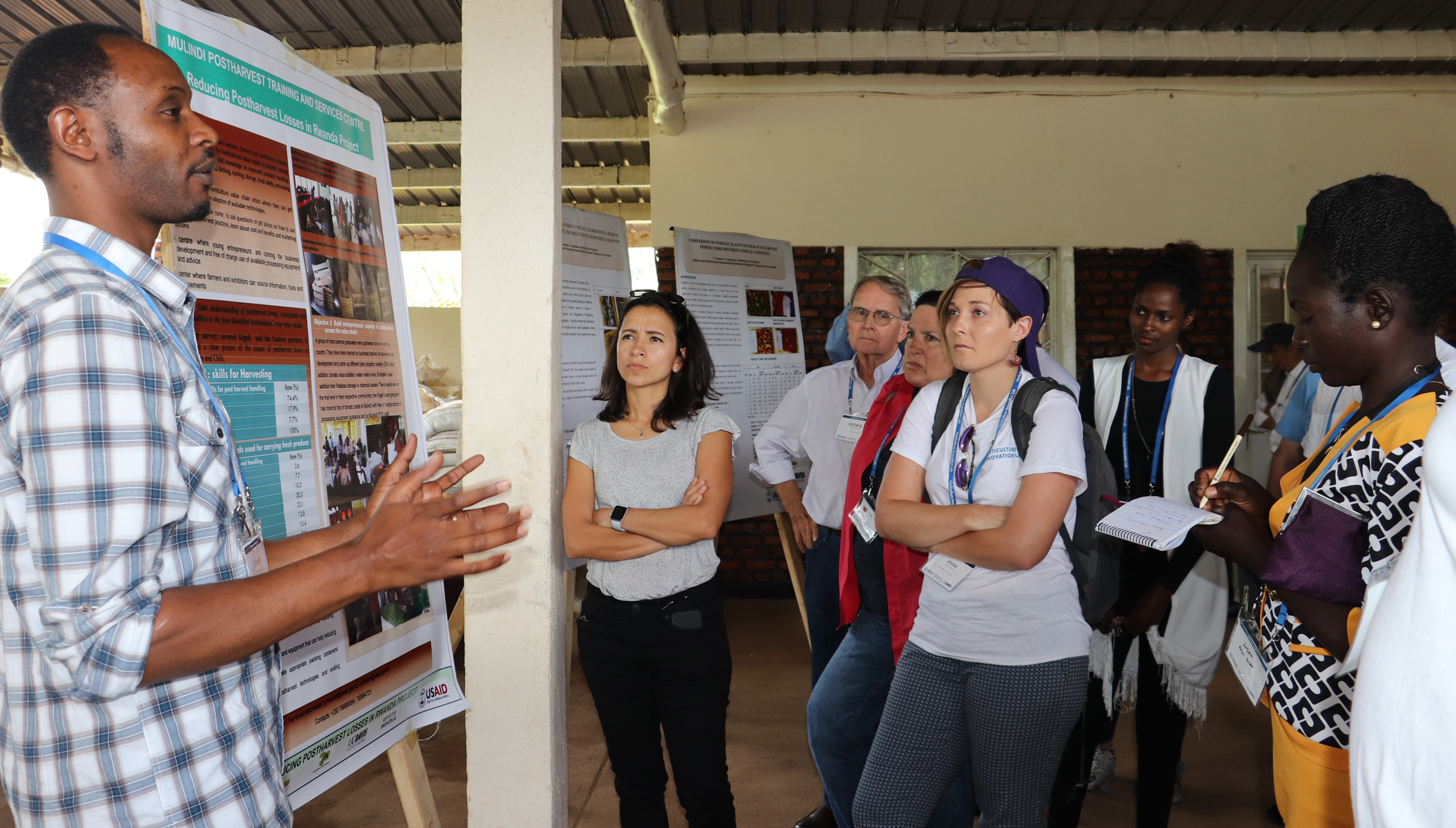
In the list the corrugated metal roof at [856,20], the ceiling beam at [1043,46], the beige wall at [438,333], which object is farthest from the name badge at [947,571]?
the beige wall at [438,333]

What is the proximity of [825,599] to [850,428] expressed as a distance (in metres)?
0.62

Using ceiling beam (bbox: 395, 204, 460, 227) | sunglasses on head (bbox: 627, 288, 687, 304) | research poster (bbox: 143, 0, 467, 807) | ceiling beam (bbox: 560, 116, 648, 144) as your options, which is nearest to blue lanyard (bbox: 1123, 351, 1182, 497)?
sunglasses on head (bbox: 627, 288, 687, 304)

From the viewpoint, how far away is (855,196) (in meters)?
6.36

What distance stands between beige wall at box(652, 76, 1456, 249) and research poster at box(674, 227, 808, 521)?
183 centimetres

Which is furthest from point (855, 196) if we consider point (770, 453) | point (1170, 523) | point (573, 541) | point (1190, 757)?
point (1170, 523)

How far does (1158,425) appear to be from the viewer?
2576 millimetres

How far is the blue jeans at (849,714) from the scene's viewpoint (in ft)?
7.40

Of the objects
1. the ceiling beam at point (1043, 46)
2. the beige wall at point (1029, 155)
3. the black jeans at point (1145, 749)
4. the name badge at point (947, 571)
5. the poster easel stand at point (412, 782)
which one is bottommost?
the black jeans at point (1145, 749)

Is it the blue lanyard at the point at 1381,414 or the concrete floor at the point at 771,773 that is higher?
the blue lanyard at the point at 1381,414

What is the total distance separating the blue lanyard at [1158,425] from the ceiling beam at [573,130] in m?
5.82

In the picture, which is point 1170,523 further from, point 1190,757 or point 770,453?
point 1190,757

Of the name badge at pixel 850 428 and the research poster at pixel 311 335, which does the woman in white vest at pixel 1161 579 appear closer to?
the name badge at pixel 850 428

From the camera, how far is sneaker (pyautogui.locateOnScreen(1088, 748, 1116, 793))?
3.27 m

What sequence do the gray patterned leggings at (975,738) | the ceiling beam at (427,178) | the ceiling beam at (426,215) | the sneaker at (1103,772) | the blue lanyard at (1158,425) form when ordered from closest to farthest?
the gray patterned leggings at (975,738) < the blue lanyard at (1158,425) < the sneaker at (1103,772) < the ceiling beam at (427,178) < the ceiling beam at (426,215)
